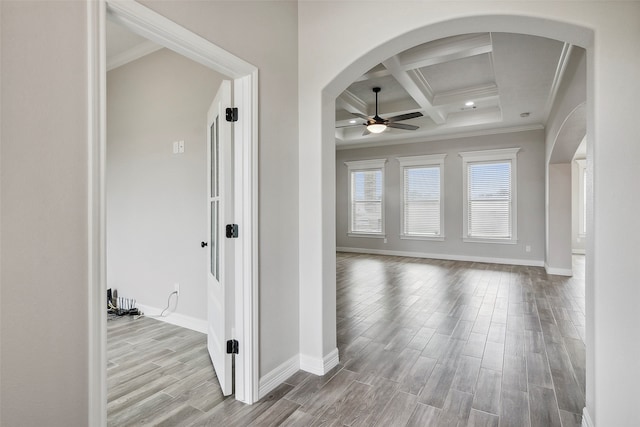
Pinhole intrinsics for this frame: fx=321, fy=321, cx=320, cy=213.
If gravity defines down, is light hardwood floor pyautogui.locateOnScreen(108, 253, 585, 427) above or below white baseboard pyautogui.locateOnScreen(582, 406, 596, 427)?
below

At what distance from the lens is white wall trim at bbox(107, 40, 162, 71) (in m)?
3.54

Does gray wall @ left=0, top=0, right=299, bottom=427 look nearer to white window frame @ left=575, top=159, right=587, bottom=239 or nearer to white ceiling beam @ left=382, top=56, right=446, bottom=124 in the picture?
white ceiling beam @ left=382, top=56, right=446, bottom=124

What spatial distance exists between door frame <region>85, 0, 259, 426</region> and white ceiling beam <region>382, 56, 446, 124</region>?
2.52 m

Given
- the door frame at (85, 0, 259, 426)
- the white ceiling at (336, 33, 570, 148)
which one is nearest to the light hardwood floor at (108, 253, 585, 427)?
the door frame at (85, 0, 259, 426)

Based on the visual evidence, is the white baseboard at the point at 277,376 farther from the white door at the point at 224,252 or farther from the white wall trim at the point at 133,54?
the white wall trim at the point at 133,54

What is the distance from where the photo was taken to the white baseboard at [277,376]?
2.18m

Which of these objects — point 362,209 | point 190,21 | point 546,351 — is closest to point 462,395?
point 546,351

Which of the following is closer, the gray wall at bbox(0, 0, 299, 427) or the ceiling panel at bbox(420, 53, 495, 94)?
the gray wall at bbox(0, 0, 299, 427)

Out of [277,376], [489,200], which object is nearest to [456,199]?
[489,200]

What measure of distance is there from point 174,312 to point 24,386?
2.49 m

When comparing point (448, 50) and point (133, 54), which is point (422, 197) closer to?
point (448, 50)

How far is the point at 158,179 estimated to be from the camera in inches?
142

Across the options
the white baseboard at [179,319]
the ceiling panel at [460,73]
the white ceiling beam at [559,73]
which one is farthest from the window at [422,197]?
the white baseboard at [179,319]

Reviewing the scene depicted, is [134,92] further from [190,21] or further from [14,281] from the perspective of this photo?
[14,281]
